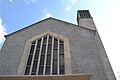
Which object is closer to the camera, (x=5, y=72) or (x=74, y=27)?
(x=5, y=72)

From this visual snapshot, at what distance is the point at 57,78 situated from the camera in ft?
28.4

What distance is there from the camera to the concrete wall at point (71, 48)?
10731 millimetres

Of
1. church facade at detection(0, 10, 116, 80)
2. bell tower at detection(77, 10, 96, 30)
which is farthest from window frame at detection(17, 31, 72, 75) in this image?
bell tower at detection(77, 10, 96, 30)

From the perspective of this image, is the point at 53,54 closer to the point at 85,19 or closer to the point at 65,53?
the point at 65,53

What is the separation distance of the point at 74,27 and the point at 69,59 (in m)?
4.37

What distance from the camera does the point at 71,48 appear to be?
40.5 ft

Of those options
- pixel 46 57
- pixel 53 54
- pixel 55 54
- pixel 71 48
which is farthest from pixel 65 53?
pixel 46 57

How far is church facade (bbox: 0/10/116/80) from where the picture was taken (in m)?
10.6

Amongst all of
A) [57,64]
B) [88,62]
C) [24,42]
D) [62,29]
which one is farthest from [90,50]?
[24,42]

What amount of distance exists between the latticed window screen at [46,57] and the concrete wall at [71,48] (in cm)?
76

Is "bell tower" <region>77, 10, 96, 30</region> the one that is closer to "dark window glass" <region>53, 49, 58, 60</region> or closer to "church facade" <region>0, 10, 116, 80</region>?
"church facade" <region>0, 10, 116, 80</region>

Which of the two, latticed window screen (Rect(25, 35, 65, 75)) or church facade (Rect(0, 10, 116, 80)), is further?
latticed window screen (Rect(25, 35, 65, 75))

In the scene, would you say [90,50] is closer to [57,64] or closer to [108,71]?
[108,71]

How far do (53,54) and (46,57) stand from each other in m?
0.61
